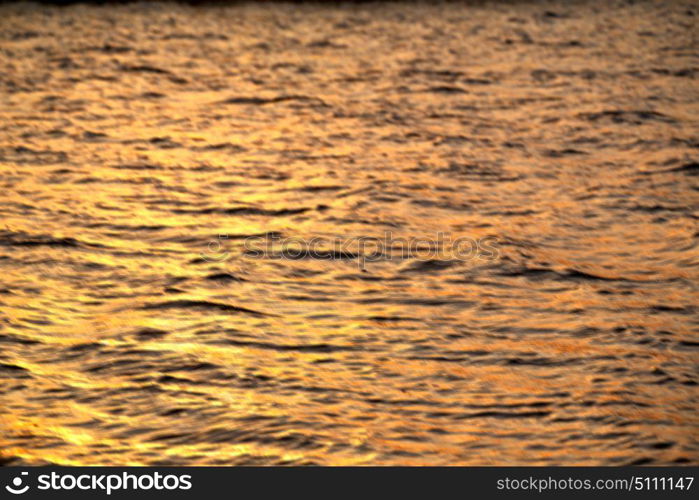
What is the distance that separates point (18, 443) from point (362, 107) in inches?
38.4

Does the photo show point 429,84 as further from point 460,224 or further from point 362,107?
point 460,224

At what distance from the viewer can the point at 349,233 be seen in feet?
4.76

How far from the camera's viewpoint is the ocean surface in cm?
105

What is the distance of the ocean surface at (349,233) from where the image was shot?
1054 mm

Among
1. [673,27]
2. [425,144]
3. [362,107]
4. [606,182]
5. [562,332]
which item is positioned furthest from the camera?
[673,27]

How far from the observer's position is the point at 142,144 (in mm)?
1729

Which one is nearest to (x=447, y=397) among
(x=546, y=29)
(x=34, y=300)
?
(x=34, y=300)
